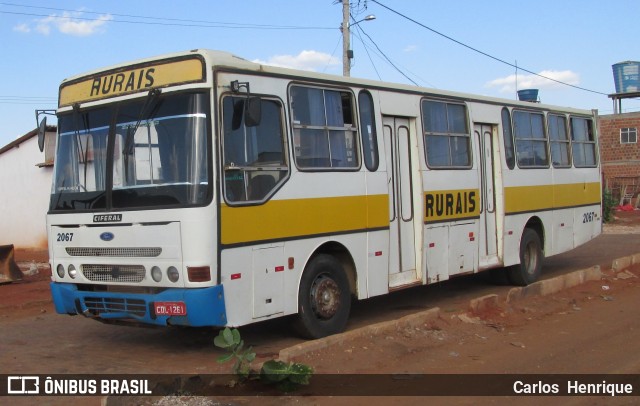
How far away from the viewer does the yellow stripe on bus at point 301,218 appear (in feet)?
23.6

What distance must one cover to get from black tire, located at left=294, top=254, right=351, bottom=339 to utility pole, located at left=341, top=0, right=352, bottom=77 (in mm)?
15389

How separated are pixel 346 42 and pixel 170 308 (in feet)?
58.5

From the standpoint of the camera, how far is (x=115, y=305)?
7570 mm

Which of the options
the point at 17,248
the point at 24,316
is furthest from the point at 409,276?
the point at 17,248

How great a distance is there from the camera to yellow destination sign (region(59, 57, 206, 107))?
23.7 ft

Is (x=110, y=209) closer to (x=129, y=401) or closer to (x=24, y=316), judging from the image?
(x=129, y=401)

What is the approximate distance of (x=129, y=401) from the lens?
579cm

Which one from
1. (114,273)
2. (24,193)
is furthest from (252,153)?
(24,193)

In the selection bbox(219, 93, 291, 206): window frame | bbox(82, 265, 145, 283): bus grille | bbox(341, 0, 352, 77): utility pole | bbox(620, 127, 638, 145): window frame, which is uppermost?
bbox(341, 0, 352, 77): utility pole

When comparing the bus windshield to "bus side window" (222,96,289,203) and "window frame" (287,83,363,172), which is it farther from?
"window frame" (287,83,363,172)

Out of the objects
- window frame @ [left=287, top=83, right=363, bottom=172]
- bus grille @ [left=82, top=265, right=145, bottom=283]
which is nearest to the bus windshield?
bus grille @ [left=82, top=265, right=145, bottom=283]

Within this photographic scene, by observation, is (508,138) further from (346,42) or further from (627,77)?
(627,77)

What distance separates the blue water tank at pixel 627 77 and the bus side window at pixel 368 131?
125 feet

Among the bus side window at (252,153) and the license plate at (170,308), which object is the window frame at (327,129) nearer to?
the bus side window at (252,153)
